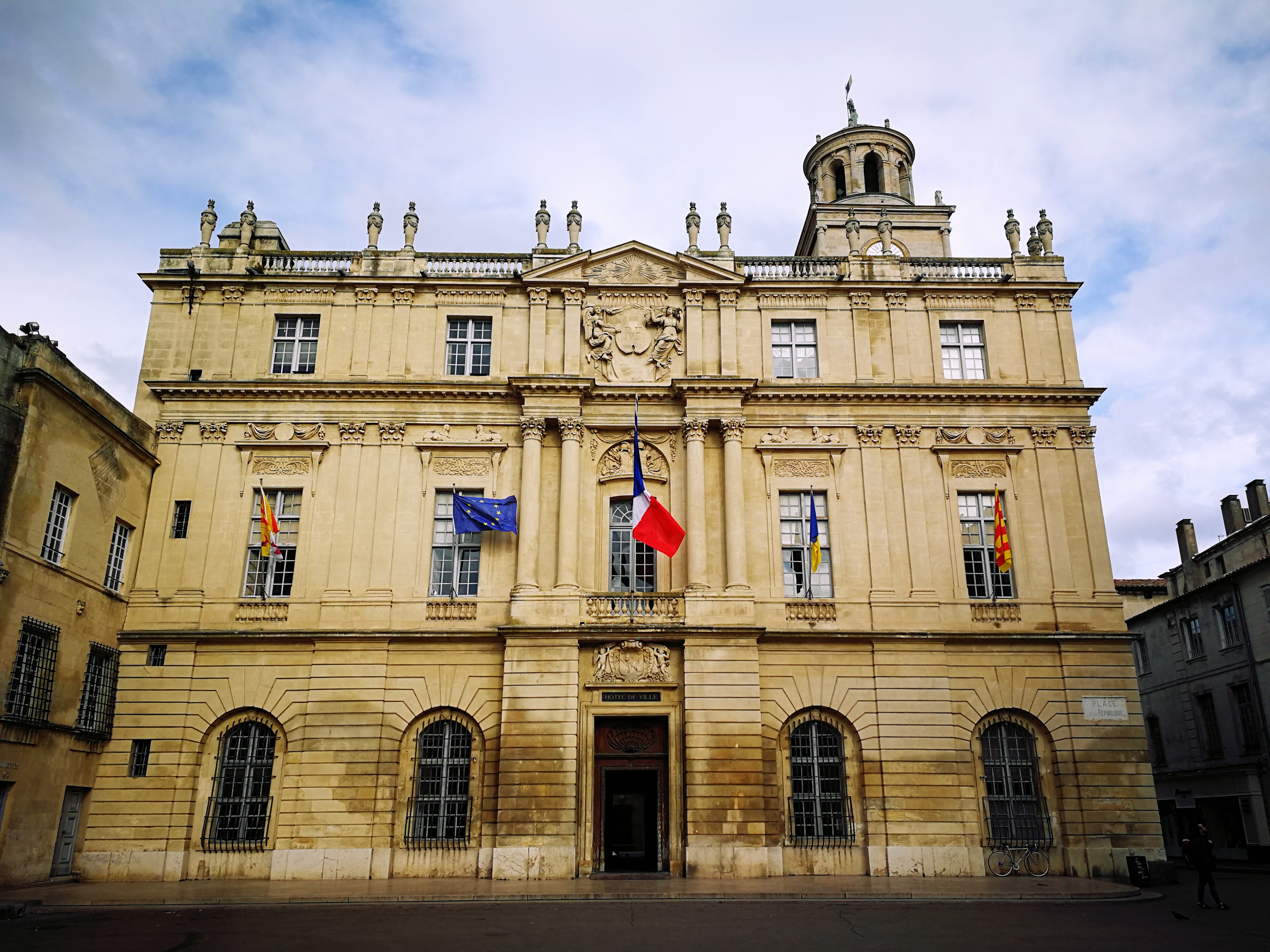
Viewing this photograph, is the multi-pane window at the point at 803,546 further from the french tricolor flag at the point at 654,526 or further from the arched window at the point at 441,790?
the arched window at the point at 441,790

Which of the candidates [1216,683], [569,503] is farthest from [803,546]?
[1216,683]

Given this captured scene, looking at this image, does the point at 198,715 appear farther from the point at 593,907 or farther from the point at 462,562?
the point at 593,907

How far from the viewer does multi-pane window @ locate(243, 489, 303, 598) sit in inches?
929

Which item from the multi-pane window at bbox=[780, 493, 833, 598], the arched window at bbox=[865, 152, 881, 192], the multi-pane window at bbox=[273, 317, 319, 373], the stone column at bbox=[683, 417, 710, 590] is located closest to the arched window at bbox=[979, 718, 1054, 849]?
the multi-pane window at bbox=[780, 493, 833, 598]

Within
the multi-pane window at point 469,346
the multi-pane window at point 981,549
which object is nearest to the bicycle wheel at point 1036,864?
the multi-pane window at point 981,549

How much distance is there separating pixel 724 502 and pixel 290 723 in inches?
461

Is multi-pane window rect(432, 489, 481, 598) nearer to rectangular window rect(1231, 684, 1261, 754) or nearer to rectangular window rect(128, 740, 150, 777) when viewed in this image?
rectangular window rect(128, 740, 150, 777)

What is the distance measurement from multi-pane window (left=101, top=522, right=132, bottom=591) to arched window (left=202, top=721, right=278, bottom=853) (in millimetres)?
4529

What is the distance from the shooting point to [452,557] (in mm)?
24016

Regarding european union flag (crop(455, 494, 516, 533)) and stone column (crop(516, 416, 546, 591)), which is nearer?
stone column (crop(516, 416, 546, 591))

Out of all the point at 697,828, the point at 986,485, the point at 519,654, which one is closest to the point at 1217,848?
the point at 986,485

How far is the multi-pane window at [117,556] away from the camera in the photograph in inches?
893

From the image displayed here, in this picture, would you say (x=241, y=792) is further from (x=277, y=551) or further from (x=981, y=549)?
(x=981, y=549)

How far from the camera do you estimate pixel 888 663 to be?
23.0 m
